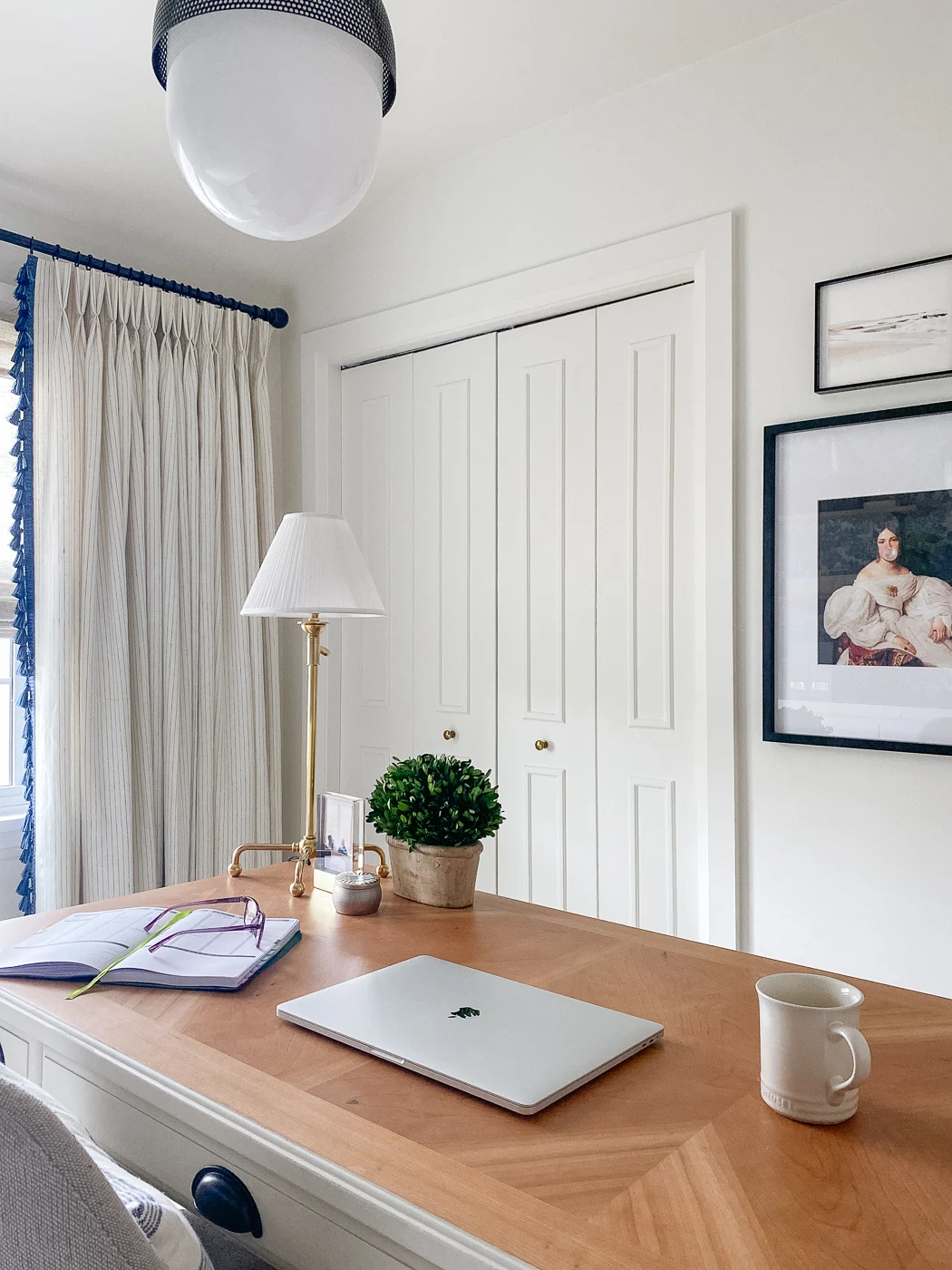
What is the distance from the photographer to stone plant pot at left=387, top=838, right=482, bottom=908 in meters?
1.45

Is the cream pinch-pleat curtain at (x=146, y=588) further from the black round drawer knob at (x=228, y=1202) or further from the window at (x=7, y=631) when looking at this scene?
the black round drawer knob at (x=228, y=1202)

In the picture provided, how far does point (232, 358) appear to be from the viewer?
3.09 metres

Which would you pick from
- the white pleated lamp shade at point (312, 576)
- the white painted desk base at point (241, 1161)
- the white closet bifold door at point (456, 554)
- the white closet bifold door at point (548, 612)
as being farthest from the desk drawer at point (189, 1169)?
the white closet bifold door at point (456, 554)

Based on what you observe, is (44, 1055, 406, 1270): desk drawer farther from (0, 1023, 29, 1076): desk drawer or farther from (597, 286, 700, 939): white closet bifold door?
(597, 286, 700, 939): white closet bifold door

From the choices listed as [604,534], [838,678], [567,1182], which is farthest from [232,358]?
[567,1182]

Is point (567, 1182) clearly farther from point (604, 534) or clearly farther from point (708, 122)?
point (708, 122)

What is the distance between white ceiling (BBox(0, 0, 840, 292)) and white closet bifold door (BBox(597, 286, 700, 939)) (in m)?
0.57

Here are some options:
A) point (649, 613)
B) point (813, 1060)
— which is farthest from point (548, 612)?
point (813, 1060)

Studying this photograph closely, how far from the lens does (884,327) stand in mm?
1984

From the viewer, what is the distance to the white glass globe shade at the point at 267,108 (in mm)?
994

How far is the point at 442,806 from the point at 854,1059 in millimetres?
761

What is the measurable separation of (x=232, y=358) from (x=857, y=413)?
6.59 feet

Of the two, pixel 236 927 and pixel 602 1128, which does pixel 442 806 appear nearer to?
pixel 236 927

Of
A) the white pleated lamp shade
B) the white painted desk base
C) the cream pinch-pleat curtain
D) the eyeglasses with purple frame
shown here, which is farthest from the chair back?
the cream pinch-pleat curtain
